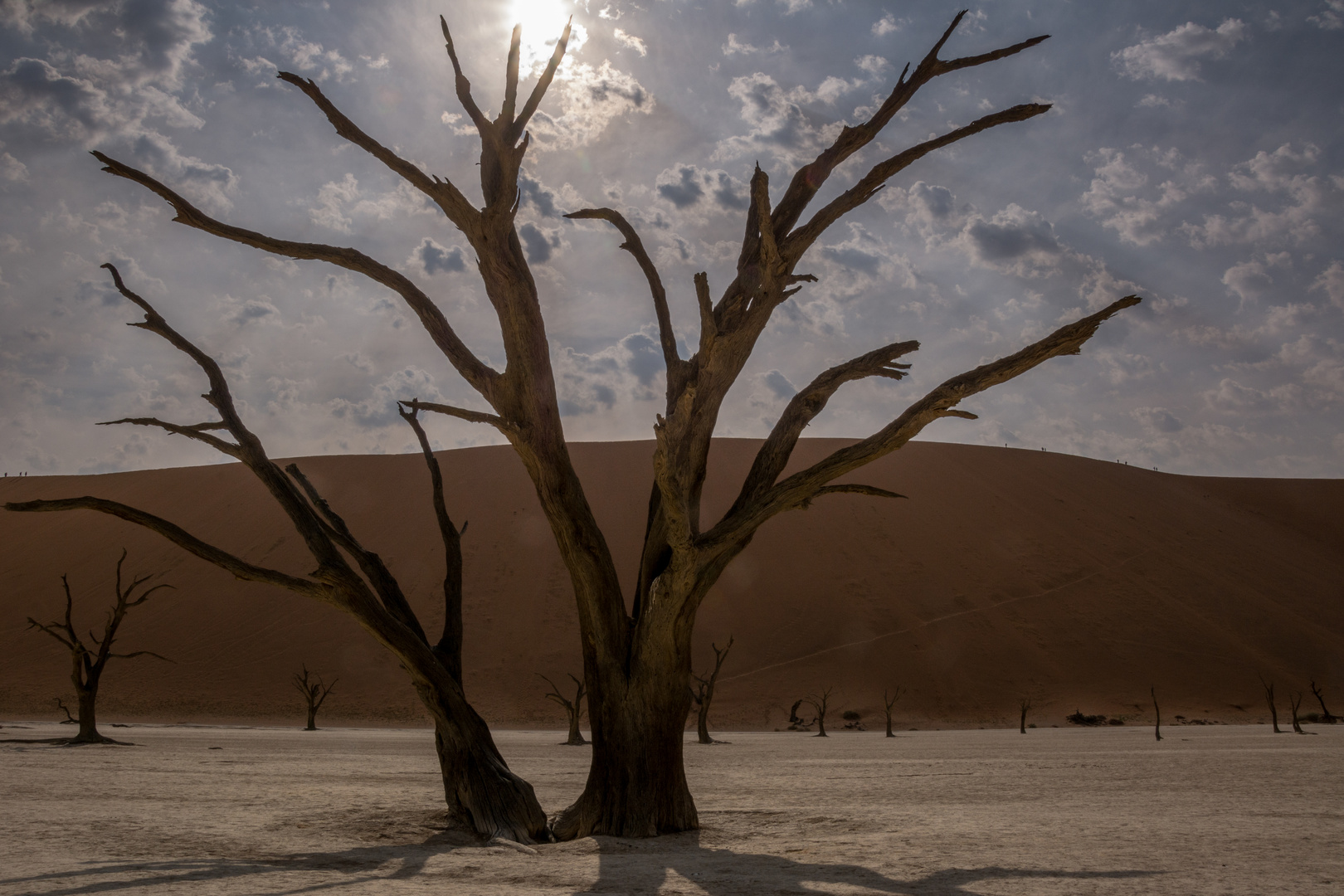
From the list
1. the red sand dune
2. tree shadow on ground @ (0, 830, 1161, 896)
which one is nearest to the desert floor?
tree shadow on ground @ (0, 830, 1161, 896)

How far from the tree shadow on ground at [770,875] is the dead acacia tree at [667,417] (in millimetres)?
810

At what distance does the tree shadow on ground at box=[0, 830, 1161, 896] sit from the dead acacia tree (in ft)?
2.26

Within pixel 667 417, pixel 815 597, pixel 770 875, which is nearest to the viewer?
pixel 770 875

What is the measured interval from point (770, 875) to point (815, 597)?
28.3 m

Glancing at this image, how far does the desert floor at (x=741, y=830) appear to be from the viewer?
13.6 ft

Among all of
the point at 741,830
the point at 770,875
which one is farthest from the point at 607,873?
the point at 741,830

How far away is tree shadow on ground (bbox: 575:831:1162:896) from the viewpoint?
13.3ft

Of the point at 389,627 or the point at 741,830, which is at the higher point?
the point at 389,627

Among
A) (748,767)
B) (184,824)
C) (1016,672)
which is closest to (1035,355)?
(184,824)

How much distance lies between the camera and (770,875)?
444cm

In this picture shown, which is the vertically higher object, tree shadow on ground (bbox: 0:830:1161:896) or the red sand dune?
the red sand dune

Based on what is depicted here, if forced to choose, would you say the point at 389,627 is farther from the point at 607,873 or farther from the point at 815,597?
the point at 815,597

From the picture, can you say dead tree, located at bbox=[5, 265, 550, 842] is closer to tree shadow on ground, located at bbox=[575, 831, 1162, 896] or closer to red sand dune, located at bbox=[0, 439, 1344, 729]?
tree shadow on ground, located at bbox=[575, 831, 1162, 896]

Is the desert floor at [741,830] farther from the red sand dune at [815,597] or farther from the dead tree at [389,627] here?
the red sand dune at [815,597]
